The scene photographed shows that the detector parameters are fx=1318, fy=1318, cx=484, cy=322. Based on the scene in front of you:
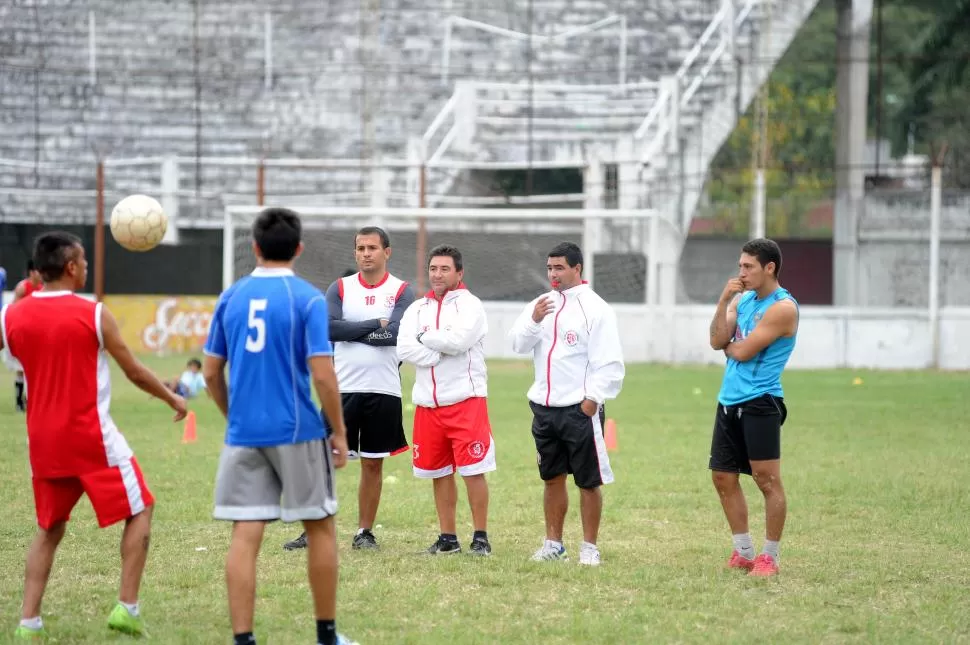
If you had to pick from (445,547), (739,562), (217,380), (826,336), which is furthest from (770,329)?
(826,336)

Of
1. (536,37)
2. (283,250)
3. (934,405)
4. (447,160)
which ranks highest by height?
(536,37)

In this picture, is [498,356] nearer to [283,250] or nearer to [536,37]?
[536,37]

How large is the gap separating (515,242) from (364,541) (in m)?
15.9

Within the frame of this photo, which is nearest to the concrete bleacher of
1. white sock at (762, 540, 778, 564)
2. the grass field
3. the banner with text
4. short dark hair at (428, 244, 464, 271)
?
the banner with text

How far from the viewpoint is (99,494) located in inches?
243

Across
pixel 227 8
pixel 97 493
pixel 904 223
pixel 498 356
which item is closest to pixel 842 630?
pixel 97 493

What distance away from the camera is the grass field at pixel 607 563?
21.4 feet

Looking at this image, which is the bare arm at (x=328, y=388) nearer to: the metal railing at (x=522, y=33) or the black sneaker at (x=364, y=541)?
the black sneaker at (x=364, y=541)

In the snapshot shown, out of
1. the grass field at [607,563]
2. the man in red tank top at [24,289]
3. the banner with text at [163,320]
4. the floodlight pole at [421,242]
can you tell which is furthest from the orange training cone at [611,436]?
the banner with text at [163,320]

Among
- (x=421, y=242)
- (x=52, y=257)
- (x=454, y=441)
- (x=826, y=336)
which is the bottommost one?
(x=826, y=336)

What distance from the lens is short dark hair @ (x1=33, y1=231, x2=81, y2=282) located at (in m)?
6.24

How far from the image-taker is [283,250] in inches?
234

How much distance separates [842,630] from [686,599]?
0.91m

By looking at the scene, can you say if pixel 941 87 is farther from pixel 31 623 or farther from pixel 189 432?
pixel 31 623
